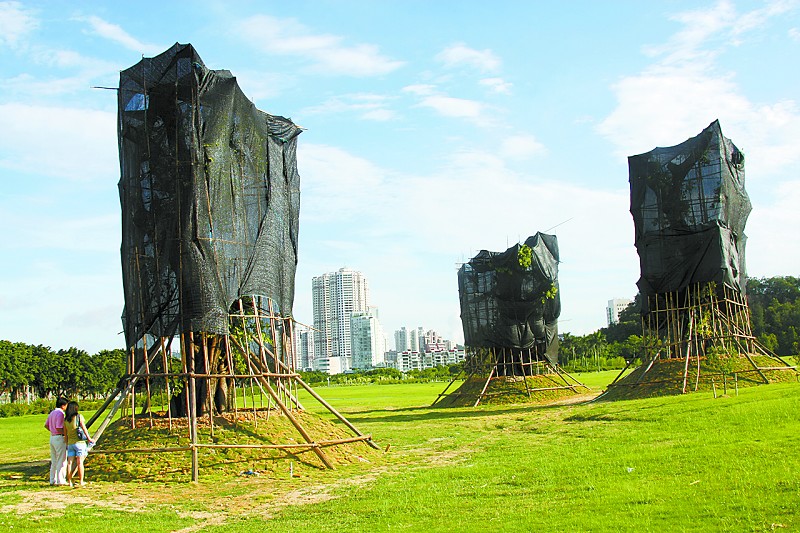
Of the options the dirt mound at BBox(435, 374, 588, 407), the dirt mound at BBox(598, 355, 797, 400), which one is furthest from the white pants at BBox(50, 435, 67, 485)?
the dirt mound at BBox(435, 374, 588, 407)

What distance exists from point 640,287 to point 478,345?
10.0 meters

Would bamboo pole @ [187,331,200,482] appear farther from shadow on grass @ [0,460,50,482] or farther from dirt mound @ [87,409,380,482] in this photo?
shadow on grass @ [0,460,50,482]

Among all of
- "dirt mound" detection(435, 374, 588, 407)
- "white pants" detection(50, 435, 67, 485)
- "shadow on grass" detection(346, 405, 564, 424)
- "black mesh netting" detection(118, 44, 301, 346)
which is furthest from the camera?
"dirt mound" detection(435, 374, 588, 407)

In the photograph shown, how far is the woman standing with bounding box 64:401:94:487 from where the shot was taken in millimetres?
14961

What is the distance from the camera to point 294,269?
21.0 metres

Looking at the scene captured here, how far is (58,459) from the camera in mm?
15047

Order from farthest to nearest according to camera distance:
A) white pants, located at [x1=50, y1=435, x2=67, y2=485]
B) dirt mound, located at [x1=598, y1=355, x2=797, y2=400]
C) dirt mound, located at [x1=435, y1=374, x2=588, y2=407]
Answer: dirt mound, located at [x1=435, y1=374, x2=588, y2=407] < dirt mound, located at [x1=598, y1=355, x2=797, y2=400] < white pants, located at [x1=50, y1=435, x2=67, y2=485]

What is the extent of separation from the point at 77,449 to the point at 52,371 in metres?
56.5

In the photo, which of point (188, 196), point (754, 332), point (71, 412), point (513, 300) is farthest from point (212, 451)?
point (754, 332)

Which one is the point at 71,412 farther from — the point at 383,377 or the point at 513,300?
the point at 383,377

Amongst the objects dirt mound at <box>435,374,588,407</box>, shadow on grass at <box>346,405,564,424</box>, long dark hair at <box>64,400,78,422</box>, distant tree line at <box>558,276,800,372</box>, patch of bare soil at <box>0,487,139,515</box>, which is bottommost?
shadow on grass at <box>346,405,564,424</box>

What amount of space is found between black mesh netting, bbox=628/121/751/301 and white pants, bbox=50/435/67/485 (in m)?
22.5

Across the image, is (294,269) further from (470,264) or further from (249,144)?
(470,264)

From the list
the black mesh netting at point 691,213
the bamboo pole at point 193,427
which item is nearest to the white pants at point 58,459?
the bamboo pole at point 193,427
